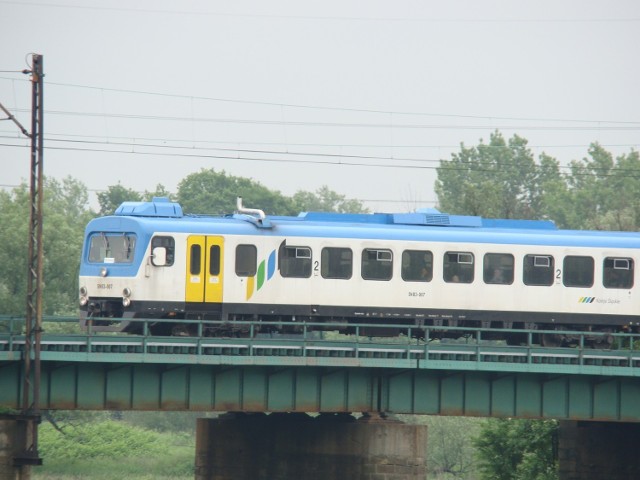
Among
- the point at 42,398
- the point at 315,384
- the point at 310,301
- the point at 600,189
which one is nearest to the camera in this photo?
the point at 42,398

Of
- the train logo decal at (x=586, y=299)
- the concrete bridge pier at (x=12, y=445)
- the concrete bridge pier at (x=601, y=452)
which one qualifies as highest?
the train logo decal at (x=586, y=299)

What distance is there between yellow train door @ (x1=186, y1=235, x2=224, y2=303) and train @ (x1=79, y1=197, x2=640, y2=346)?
0.10 ft

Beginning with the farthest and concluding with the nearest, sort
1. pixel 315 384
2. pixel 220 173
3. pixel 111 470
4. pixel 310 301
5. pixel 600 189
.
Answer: pixel 600 189 < pixel 220 173 < pixel 111 470 < pixel 310 301 < pixel 315 384

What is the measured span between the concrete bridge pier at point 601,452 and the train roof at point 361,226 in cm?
701

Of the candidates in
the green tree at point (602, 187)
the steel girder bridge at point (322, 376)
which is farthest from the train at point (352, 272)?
the green tree at point (602, 187)

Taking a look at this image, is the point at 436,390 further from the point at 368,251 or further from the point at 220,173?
the point at 220,173

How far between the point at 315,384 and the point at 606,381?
884cm

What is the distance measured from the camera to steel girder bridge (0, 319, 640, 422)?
37.9 metres

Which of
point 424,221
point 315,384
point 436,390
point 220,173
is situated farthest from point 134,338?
point 220,173

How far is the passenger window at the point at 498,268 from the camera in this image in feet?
147

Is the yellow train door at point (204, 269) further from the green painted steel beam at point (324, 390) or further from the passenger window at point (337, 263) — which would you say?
the green painted steel beam at point (324, 390)

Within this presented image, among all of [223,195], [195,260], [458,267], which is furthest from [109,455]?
[223,195]

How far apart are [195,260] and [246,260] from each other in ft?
5.22

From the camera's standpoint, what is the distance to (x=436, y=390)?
41.4 m
